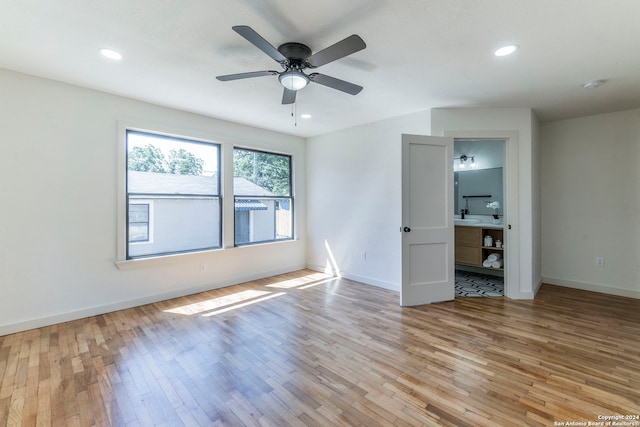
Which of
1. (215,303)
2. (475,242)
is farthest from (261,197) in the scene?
(475,242)

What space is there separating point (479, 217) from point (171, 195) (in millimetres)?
5457

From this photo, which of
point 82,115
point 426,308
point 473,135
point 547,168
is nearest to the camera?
point 82,115

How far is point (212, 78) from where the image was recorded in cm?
292

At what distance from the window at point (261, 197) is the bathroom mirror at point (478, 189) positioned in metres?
3.23

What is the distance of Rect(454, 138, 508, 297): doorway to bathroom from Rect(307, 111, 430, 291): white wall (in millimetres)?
1386

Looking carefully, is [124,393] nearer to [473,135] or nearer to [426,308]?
[426,308]

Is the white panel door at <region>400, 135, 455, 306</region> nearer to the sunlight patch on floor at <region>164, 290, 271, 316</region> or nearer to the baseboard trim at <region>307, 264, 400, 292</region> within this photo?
the baseboard trim at <region>307, 264, 400, 292</region>

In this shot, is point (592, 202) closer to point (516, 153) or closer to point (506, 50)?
point (516, 153)

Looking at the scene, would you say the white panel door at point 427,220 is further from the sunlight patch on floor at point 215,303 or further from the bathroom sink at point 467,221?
the sunlight patch on floor at point 215,303

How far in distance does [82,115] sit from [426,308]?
4754mm

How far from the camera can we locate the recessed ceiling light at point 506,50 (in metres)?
2.28

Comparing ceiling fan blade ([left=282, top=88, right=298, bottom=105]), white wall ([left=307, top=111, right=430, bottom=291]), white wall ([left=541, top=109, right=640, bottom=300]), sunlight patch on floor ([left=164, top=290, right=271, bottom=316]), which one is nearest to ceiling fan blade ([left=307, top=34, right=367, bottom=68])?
ceiling fan blade ([left=282, top=88, right=298, bottom=105])

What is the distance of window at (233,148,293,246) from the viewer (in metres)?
4.67

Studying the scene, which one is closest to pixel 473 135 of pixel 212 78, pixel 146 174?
pixel 212 78
